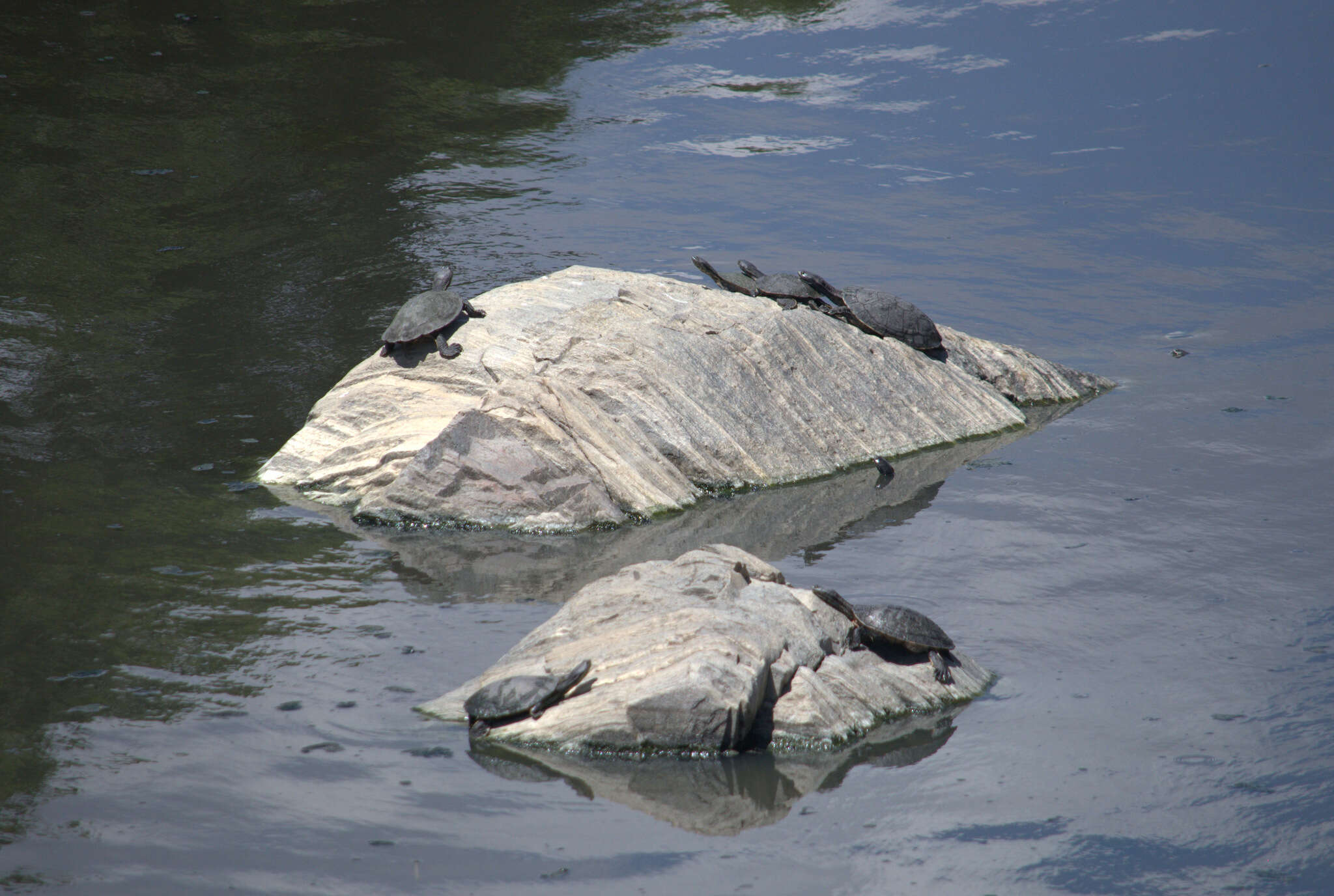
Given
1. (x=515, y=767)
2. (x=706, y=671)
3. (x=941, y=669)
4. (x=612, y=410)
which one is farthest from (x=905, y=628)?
(x=612, y=410)

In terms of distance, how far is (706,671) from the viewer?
475cm

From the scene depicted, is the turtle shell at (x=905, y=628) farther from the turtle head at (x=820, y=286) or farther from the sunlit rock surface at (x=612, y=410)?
the turtle head at (x=820, y=286)

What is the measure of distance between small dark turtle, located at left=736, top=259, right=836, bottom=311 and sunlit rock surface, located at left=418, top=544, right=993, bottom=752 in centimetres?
528

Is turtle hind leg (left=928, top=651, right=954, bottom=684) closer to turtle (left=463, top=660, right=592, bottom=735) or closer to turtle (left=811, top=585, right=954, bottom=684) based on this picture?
turtle (left=811, top=585, right=954, bottom=684)

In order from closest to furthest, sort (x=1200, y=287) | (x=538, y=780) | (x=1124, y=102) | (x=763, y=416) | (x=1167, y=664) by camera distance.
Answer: (x=538, y=780)
(x=1167, y=664)
(x=763, y=416)
(x=1200, y=287)
(x=1124, y=102)

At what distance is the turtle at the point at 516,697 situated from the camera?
488 centimetres

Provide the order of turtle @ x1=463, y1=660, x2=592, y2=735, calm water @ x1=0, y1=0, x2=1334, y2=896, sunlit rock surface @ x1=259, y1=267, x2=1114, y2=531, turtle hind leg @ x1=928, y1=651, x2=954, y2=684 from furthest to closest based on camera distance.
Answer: sunlit rock surface @ x1=259, y1=267, x2=1114, y2=531, turtle hind leg @ x1=928, y1=651, x2=954, y2=684, turtle @ x1=463, y1=660, x2=592, y2=735, calm water @ x1=0, y1=0, x2=1334, y2=896

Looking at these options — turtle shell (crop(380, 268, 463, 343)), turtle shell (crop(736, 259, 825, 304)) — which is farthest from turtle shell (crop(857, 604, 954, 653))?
turtle shell (crop(736, 259, 825, 304))

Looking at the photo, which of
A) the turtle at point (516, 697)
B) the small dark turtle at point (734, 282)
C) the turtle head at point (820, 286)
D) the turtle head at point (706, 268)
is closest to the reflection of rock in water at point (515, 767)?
the turtle at point (516, 697)

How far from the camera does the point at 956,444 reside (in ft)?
32.5

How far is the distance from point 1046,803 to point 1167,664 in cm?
177

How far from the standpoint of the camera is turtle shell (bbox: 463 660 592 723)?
16.0 feet

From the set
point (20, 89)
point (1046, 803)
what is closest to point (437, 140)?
point (20, 89)

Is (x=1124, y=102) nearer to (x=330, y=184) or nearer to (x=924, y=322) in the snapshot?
(x=924, y=322)
